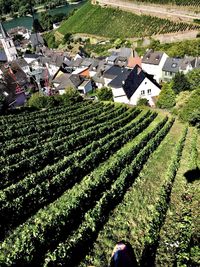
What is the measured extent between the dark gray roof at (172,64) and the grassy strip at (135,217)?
39.3 m

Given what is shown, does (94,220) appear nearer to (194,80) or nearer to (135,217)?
(135,217)

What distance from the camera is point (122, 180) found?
91.6ft

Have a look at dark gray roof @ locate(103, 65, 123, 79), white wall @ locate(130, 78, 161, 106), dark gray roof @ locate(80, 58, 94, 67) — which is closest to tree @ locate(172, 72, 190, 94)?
white wall @ locate(130, 78, 161, 106)

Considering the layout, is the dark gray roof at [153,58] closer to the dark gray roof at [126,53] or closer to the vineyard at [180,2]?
the dark gray roof at [126,53]

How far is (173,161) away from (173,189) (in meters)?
5.03

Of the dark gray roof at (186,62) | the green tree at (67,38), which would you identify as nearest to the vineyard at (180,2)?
the green tree at (67,38)

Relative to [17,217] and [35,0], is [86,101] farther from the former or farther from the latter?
[35,0]

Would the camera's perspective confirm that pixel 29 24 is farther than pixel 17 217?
Yes

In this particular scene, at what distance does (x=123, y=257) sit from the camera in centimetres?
1719

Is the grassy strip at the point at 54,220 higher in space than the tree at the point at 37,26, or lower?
higher

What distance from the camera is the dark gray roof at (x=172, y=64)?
2704 inches

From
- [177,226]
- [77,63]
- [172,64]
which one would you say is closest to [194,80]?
[172,64]

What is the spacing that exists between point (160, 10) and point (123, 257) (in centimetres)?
10309

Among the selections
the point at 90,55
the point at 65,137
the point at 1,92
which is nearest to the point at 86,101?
the point at 1,92
